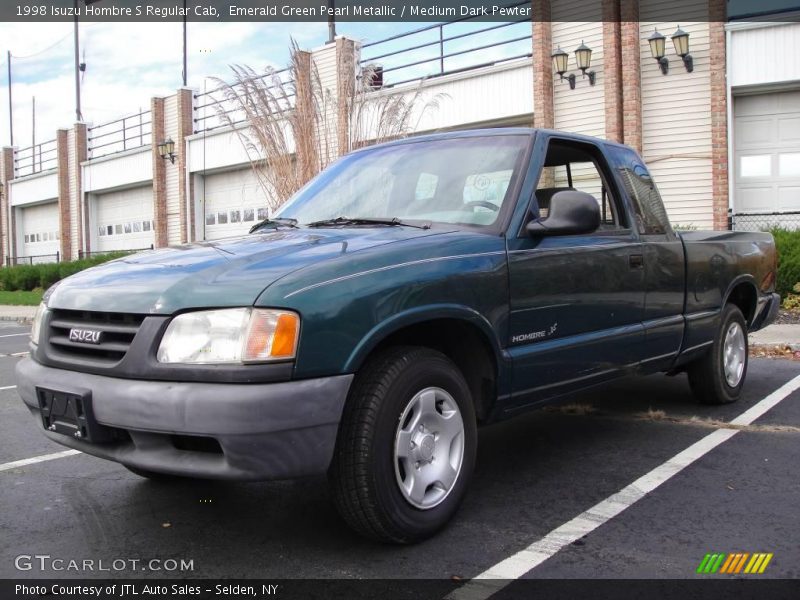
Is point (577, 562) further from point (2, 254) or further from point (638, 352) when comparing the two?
point (2, 254)

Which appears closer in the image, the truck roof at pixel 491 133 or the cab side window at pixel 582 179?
the truck roof at pixel 491 133

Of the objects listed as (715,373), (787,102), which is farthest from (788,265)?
(715,373)

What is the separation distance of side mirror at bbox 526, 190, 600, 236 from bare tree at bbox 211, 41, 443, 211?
30.9ft

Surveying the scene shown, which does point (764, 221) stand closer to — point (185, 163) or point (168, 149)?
point (185, 163)

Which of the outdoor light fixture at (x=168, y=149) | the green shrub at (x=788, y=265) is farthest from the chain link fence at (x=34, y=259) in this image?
the green shrub at (x=788, y=265)

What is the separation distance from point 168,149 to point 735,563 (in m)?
27.1

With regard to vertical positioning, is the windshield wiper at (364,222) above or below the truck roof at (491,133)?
below

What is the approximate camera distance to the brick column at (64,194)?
113ft

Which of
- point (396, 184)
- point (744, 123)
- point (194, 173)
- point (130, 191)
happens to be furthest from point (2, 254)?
point (396, 184)

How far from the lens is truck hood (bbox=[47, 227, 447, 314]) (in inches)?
116

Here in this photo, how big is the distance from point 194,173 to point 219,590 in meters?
26.6

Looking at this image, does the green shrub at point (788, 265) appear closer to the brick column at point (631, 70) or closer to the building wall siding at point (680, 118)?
the building wall siding at point (680, 118)

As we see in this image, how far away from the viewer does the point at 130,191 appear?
3197 centimetres

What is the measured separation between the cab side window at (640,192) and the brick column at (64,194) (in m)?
33.6
